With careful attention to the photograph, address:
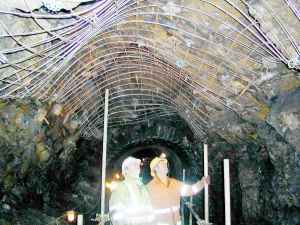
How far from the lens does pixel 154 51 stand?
6.89 meters

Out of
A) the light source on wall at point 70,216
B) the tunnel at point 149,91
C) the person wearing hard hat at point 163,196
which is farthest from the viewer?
the light source on wall at point 70,216

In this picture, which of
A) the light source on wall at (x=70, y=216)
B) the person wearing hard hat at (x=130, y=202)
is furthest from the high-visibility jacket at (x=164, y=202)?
the light source on wall at (x=70, y=216)

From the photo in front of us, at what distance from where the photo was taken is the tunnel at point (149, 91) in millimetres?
5125

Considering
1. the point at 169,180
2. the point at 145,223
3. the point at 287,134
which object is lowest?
the point at 145,223

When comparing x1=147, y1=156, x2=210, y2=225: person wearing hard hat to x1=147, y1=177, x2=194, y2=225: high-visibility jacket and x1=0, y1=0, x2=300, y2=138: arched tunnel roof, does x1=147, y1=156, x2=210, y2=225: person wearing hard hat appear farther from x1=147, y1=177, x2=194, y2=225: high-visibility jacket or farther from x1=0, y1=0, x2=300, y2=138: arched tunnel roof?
x1=0, y1=0, x2=300, y2=138: arched tunnel roof

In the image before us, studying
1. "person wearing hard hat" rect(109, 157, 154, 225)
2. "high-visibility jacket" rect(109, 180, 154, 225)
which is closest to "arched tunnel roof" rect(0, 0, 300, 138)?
"person wearing hard hat" rect(109, 157, 154, 225)

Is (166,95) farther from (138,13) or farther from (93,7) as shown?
(93,7)

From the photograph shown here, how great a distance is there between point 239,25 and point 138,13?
166 cm

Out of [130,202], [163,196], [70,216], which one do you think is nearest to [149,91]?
[70,216]

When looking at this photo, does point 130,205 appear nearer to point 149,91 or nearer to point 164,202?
point 164,202

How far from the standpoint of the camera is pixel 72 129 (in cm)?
911

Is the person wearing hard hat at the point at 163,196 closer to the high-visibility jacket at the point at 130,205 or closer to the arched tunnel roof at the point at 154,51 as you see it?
the high-visibility jacket at the point at 130,205

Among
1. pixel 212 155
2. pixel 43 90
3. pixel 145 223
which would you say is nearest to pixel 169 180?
pixel 145 223

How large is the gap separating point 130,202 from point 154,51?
3.86 m
